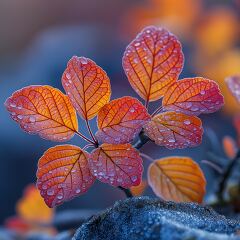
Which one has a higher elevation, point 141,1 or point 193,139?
point 193,139

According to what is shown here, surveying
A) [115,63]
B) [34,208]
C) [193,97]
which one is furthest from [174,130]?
[115,63]

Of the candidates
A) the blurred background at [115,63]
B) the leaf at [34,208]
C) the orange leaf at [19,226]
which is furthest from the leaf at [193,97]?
the blurred background at [115,63]

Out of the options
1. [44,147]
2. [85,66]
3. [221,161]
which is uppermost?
[85,66]

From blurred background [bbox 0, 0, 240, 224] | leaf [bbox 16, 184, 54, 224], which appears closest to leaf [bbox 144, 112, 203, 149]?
leaf [bbox 16, 184, 54, 224]

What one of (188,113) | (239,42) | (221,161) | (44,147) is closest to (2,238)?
(221,161)

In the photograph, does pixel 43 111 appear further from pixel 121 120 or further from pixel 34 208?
pixel 34 208

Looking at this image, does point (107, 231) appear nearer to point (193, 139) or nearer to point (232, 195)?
point (193, 139)

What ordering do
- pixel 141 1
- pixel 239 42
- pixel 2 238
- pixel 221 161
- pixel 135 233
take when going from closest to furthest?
1. pixel 135 233
2. pixel 221 161
3. pixel 2 238
4. pixel 239 42
5. pixel 141 1
